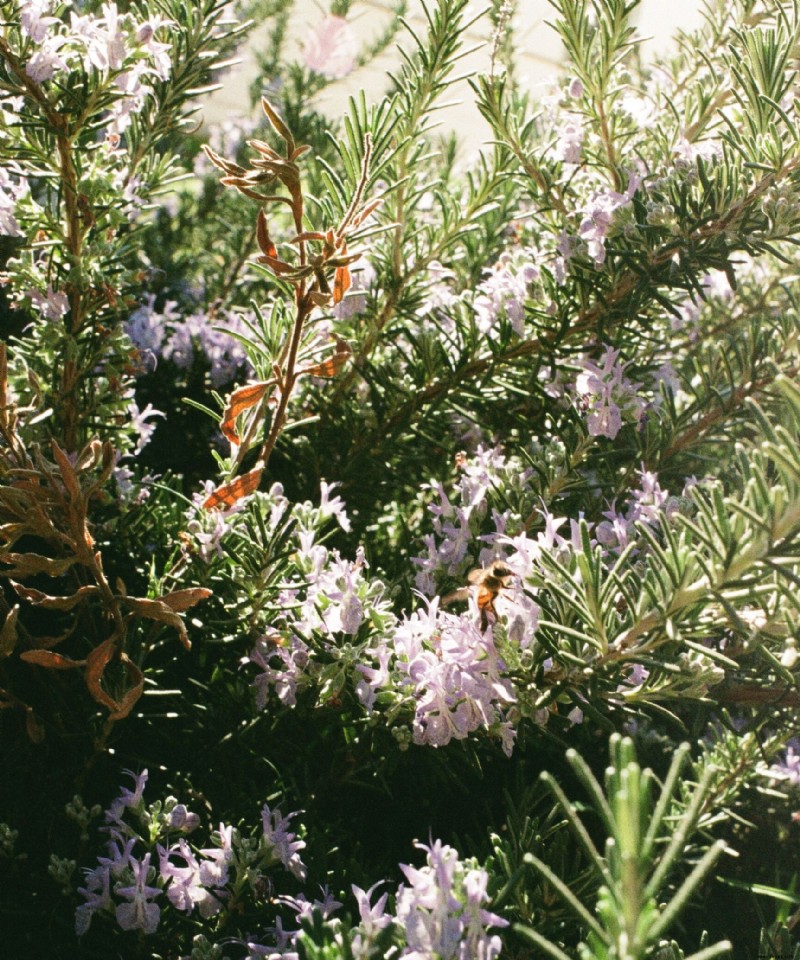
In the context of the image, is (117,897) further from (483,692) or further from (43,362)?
(43,362)

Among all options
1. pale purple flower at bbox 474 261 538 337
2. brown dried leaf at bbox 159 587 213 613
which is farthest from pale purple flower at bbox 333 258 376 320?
brown dried leaf at bbox 159 587 213 613

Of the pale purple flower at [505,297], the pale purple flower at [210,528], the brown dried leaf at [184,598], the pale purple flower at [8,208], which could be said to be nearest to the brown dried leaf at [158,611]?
the brown dried leaf at [184,598]

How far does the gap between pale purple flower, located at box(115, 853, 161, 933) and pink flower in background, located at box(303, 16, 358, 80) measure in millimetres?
1397

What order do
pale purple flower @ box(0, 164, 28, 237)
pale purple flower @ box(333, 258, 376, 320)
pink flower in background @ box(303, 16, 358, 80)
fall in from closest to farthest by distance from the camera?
1. pale purple flower @ box(0, 164, 28, 237)
2. pale purple flower @ box(333, 258, 376, 320)
3. pink flower in background @ box(303, 16, 358, 80)

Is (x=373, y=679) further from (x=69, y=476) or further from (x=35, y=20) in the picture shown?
(x=35, y=20)

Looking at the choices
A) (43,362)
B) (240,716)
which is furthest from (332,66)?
(240,716)

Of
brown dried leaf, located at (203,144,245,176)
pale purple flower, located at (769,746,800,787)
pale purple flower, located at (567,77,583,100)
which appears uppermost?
pale purple flower, located at (567,77,583,100)

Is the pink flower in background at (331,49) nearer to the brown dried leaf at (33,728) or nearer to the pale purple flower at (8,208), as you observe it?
the pale purple flower at (8,208)

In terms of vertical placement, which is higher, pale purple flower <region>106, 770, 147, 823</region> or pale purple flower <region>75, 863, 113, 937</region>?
pale purple flower <region>106, 770, 147, 823</region>

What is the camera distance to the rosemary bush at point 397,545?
57cm

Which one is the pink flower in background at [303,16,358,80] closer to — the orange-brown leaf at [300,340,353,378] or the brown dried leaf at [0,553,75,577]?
the orange-brown leaf at [300,340,353,378]

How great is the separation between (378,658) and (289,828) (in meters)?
0.17

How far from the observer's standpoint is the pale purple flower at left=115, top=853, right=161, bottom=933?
60 centimetres

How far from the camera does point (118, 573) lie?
2.55ft
